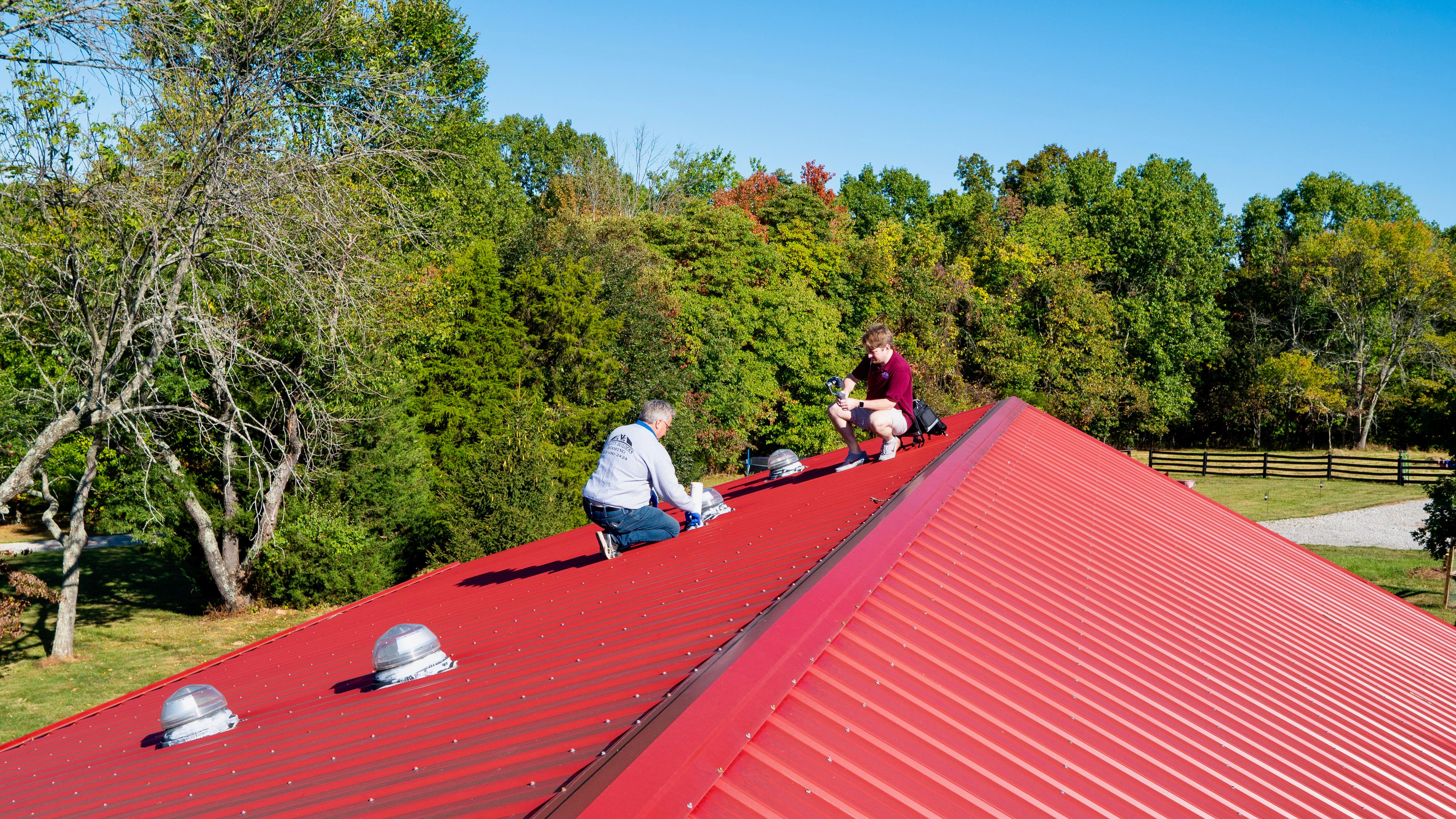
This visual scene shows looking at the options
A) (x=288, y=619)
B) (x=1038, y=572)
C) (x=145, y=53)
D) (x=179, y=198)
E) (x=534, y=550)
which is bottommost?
(x=288, y=619)

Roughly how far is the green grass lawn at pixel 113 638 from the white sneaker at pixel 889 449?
10064mm

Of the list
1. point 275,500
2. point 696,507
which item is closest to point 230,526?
point 275,500

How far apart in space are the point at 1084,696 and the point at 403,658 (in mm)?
3810

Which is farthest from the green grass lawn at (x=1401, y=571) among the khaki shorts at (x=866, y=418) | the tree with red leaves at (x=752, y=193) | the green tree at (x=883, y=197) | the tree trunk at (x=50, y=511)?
the green tree at (x=883, y=197)

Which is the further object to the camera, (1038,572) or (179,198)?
(179,198)

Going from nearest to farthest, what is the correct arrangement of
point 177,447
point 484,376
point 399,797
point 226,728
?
point 399,797 → point 226,728 → point 177,447 → point 484,376

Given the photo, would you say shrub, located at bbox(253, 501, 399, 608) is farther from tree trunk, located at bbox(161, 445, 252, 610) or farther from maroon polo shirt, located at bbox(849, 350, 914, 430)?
maroon polo shirt, located at bbox(849, 350, 914, 430)

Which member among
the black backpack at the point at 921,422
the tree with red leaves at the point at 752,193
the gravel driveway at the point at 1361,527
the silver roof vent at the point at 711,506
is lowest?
the gravel driveway at the point at 1361,527

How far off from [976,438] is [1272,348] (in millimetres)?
54455

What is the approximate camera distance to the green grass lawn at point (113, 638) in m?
14.9

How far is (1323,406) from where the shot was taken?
50062 millimetres

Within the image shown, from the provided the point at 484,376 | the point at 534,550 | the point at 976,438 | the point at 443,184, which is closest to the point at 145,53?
the point at 443,184

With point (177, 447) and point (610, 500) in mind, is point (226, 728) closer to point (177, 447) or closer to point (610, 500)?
point (610, 500)

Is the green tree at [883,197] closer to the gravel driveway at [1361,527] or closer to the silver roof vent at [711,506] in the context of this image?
the gravel driveway at [1361,527]
